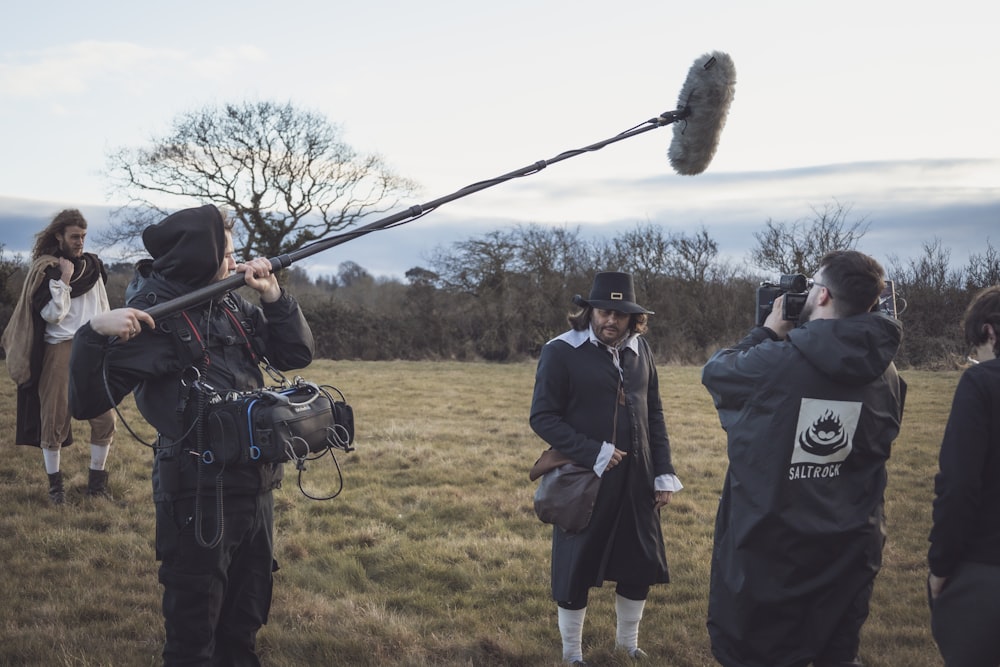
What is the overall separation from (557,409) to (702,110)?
1.73m

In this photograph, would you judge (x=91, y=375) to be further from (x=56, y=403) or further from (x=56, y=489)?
(x=56, y=489)

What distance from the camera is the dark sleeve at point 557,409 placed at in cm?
420

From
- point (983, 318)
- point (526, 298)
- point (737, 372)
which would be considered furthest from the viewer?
point (526, 298)

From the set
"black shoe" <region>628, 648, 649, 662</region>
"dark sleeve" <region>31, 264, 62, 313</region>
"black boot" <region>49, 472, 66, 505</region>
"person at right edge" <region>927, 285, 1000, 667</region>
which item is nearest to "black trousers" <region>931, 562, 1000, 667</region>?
"person at right edge" <region>927, 285, 1000, 667</region>

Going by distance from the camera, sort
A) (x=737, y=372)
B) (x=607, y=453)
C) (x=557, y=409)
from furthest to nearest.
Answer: (x=557, y=409) → (x=607, y=453) → (x=737, y=372)

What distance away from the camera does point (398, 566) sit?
5.95 meters

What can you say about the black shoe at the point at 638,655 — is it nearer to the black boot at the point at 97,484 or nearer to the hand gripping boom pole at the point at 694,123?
the hand gripping boom pole at the point at 694,123

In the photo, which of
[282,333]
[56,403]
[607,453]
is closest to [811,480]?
[607,453]

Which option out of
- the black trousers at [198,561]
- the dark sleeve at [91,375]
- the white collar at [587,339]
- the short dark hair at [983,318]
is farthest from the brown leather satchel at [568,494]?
the dark sleeve at [91,375]

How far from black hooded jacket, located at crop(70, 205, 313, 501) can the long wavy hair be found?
3.81 meters

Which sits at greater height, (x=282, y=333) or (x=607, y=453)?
(x=282, y=333)

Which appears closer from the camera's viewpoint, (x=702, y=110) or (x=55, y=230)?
(x=702, y=110)

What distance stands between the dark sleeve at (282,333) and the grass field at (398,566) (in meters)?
1.78

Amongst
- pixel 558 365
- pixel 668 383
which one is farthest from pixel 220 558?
pixel 668 383
